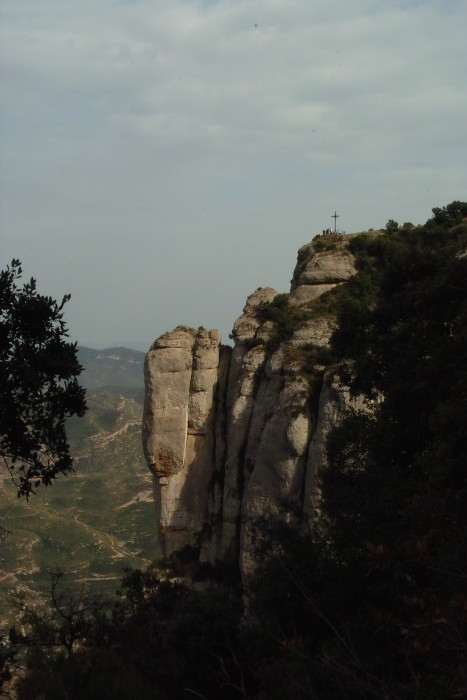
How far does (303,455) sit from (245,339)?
28.8 feet

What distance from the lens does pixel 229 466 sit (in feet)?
122

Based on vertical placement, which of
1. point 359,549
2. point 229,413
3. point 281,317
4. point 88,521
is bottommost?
point 88,521

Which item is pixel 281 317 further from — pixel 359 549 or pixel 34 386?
pixel 34 386

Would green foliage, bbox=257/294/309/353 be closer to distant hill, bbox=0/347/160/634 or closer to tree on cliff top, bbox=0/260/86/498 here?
tree on cliff top, bbox=0/260/86/498

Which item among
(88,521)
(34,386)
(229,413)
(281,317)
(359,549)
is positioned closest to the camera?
(34,386)

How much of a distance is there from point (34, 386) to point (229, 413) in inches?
1039

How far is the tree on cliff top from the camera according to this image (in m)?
12.5

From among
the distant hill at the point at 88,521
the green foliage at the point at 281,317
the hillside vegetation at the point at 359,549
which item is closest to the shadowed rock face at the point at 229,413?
the green foliage at the point at 281,317

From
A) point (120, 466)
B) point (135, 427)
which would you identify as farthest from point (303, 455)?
point (135, 427)

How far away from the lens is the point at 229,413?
126ft

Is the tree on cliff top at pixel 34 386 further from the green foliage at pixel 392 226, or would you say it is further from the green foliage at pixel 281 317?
the green foliage at pixel 392 226

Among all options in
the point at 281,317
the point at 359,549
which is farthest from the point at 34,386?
the point at 281,317

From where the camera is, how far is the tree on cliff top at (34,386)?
12539 mm

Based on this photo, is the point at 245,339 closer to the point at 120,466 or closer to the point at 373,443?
the point at 373,443
